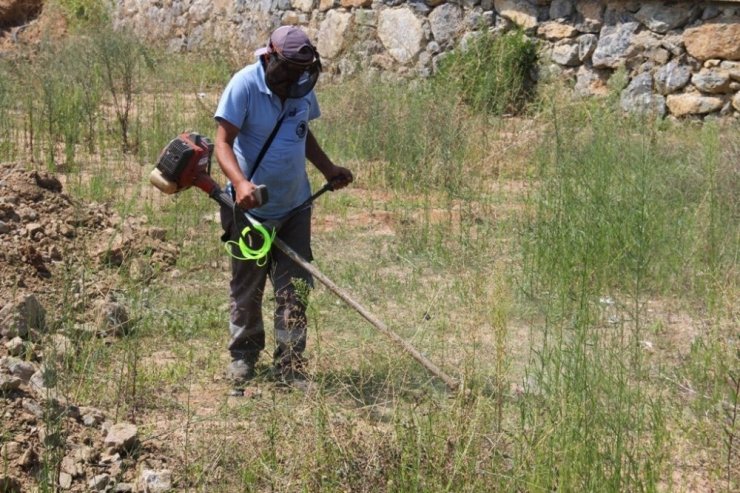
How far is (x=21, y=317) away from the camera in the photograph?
5234 millimetres

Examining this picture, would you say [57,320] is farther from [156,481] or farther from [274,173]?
[156,481]

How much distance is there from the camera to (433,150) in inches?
339

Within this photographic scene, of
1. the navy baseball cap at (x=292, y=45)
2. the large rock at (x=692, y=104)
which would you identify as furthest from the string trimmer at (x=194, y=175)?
A: the large rock at (x=692, y=104)

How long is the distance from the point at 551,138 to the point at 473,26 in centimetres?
368

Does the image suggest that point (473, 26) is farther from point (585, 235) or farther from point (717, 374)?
point (717, 374)

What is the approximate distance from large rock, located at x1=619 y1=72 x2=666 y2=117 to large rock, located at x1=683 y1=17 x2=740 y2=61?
474 millimetres

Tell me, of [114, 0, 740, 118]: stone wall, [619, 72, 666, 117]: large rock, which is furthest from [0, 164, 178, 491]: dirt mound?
[114, 0, 740, 118]: stone wall

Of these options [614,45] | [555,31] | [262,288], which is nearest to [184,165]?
[262,288]

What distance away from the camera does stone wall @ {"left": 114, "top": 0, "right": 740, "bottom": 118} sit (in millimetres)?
10203

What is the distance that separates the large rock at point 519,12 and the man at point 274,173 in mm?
6683

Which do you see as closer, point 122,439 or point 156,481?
point 156,481

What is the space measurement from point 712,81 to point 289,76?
642 cm

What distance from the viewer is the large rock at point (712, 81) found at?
10.1 meters

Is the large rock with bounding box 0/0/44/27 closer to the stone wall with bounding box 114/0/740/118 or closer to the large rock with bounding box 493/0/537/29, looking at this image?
the stone wall with bounding box 114/0/740/118
